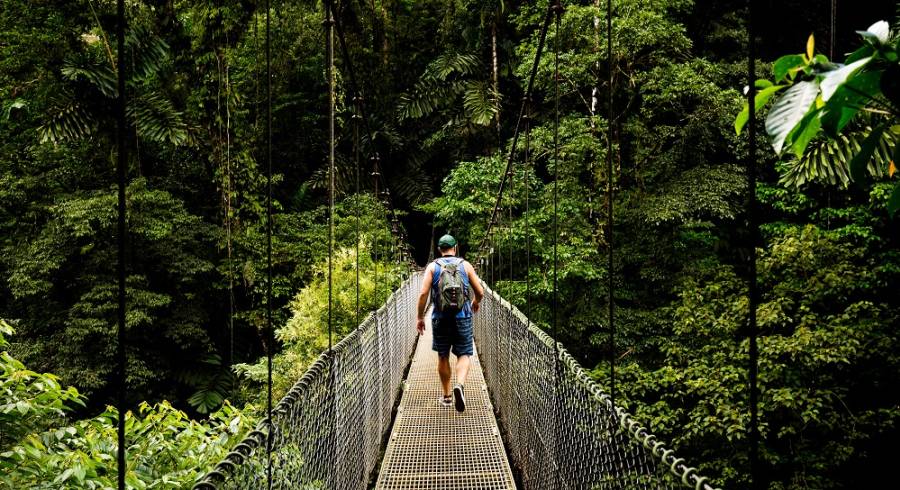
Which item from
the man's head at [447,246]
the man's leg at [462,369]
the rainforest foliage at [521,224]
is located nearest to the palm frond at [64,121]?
the rainforest foliage at [521,224]

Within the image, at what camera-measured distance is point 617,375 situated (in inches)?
217

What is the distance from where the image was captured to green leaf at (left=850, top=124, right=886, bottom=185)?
0.50m

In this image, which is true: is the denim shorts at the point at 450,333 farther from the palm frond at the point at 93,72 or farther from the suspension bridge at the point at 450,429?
the palm frond at the point at 93,72

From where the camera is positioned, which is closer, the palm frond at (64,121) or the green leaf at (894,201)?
the green leaf at (894,201)

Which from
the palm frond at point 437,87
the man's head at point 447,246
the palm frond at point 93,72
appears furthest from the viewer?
the palm frond at point 437,87

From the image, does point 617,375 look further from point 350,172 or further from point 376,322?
point 350,172

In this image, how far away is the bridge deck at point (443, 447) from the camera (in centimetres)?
189

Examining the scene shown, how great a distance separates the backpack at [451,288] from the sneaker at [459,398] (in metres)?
0.37

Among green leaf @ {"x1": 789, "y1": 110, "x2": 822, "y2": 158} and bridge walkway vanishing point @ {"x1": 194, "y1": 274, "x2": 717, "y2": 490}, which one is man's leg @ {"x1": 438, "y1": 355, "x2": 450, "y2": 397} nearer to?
bridge walkway vanishing point @ {"x1": 194, "y1": 274, "x2": 717, "y2": 490}

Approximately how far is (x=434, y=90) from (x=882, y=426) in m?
7.76

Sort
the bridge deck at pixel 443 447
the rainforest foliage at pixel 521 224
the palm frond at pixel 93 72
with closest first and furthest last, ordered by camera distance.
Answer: the bridge deck at pixel 443 447
the rainforest foliage at pixel 521 224
the palm frond at pixel 93 72

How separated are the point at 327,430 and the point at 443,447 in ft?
3.09

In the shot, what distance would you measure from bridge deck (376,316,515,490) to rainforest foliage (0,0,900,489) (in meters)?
1.06

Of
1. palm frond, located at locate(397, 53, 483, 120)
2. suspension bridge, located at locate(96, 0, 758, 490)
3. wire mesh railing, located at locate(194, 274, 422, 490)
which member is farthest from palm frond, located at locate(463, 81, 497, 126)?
wire mesh railing, located at locate(194, 274, 422, 490)
